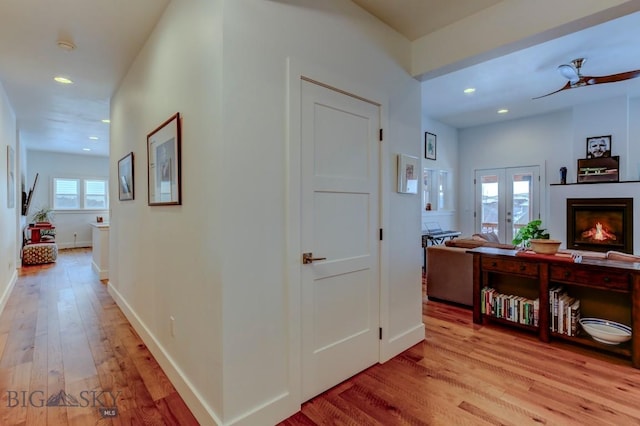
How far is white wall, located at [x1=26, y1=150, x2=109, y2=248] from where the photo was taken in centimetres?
817

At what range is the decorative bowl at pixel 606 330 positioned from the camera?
2447 millimetres

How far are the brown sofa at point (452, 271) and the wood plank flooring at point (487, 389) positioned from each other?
2.99 ft

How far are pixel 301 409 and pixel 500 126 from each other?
6.94m

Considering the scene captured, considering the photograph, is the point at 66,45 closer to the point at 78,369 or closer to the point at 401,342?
the point at 78,369

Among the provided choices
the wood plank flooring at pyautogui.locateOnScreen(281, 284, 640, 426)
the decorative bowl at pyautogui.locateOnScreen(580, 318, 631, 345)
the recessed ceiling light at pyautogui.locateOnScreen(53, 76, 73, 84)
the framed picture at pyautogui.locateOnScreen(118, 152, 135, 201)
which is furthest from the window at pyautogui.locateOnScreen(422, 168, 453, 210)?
the recessed ceiling light at pyautogui.locateOnScreen(53, 76, 73, 84)

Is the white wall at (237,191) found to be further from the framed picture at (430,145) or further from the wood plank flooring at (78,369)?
the framed picture at (430,145)

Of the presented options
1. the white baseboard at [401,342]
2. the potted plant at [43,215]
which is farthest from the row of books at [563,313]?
the potted plant at [43,215]

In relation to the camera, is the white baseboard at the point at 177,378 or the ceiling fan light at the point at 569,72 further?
the ceiling fan light at the point at 569,72

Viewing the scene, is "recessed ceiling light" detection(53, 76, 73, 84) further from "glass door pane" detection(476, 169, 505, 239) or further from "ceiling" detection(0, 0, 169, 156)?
"glass door pane" detection(476, 169, 505, 239)

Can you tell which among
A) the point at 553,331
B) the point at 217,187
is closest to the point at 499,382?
the point at 553,331

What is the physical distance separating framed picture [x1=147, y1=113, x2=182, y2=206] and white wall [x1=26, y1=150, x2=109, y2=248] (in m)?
8.01

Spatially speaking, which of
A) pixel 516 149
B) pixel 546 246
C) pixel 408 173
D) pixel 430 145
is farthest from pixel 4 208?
pixel 516 149

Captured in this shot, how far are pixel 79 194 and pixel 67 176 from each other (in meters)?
0.55

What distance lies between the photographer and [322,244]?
6.68 feet
